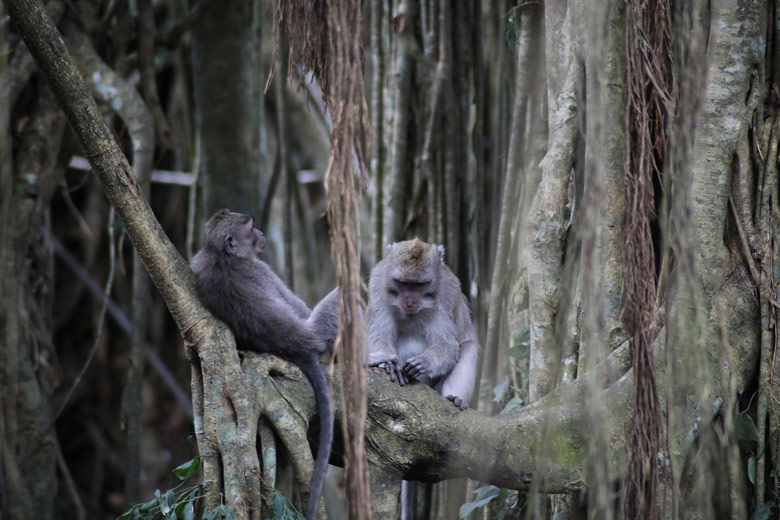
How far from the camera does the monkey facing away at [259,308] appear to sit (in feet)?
11.8

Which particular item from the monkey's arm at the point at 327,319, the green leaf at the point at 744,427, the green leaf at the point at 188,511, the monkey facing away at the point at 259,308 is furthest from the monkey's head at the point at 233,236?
the green leaf at the point at 744,427

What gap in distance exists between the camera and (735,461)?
374 cm

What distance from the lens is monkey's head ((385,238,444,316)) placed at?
15.3 ft

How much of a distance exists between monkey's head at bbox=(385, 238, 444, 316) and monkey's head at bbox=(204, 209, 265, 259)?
0.72 metres

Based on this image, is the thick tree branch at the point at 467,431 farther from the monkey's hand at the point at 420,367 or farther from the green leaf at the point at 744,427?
the green leaf at the point at 744,427

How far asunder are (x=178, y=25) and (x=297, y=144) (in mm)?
2636

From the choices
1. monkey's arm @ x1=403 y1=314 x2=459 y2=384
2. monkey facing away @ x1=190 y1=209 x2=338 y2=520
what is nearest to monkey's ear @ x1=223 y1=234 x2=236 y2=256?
monkey facing away @ x1=190 y1=209 x2=338 y2=520

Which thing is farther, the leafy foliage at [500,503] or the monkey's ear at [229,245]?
the monkey's ear at [229,245]

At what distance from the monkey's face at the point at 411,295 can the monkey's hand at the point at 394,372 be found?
657mm

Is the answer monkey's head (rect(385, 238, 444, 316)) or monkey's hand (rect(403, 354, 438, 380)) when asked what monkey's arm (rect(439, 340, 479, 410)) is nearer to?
monkey's hand (rect(403, 354, 438, 380))

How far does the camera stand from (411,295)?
4.67 metres

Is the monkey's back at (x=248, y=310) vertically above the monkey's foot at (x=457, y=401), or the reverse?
the monkey's back at (x=248, y=310)

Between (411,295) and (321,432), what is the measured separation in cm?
134

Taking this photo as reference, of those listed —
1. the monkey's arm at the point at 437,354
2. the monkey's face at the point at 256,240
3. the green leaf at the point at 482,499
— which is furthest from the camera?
the monkey's face at the point at 256,240
